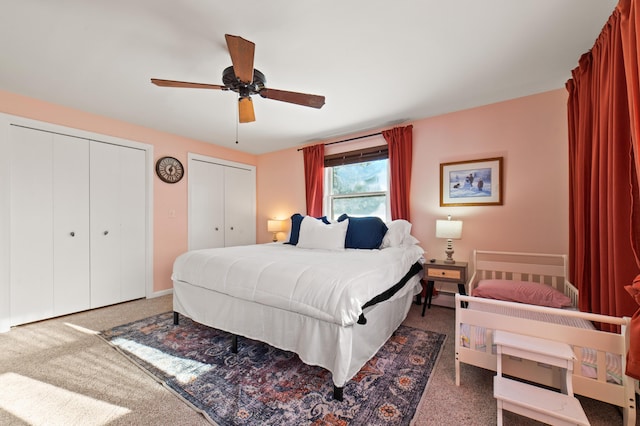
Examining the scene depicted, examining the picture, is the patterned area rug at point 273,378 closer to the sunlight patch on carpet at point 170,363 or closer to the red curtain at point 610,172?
the sunlight patch on carpet at point 170,363

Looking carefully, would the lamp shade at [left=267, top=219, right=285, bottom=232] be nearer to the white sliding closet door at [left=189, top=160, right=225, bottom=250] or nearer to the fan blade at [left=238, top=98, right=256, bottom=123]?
the white sliding closet door at [left=189, top=160, right=225, bottom=250]

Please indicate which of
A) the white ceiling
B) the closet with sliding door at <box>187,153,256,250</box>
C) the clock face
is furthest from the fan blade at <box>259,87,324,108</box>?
the closet with sliding door at <box>187,153,256,250</box>

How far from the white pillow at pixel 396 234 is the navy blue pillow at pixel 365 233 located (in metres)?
0.06

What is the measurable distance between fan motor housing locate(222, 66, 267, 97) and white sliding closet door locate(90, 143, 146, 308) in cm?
232

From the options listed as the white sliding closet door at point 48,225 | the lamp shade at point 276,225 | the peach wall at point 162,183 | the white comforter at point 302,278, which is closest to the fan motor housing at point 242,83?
the white comforter at point 302,278

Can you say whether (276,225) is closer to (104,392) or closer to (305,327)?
(305,327)

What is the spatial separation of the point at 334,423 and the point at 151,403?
109 centimetres

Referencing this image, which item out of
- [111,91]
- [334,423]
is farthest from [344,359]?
[111,91]

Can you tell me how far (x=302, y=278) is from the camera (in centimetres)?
175

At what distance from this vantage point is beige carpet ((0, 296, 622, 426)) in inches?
55.7

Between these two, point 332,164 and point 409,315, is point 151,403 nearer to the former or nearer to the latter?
point 409,315

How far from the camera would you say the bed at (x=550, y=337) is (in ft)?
4.08

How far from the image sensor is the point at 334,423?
1.38m

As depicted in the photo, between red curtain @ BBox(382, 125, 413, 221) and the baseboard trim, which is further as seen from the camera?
the baseboard trim
